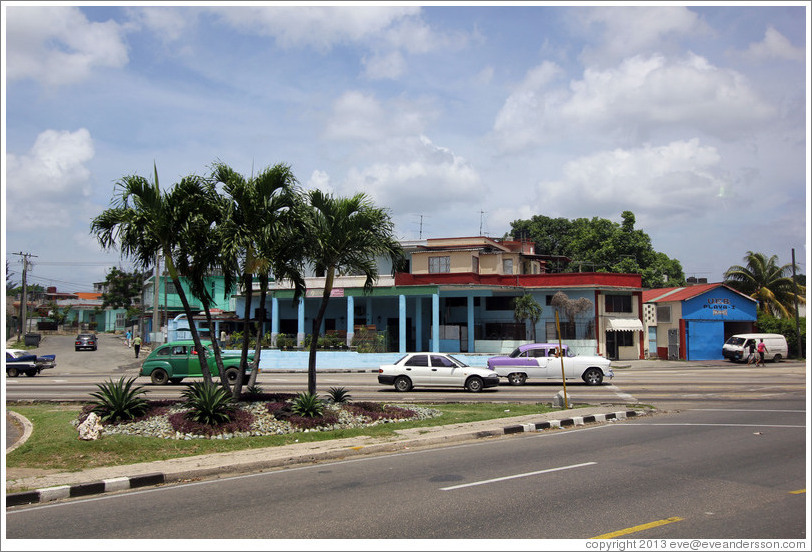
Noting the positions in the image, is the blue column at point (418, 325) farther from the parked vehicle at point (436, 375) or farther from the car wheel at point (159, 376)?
the car wheel at point (159, 376)

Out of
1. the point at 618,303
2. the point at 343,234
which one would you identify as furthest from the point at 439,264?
the point at 343,234

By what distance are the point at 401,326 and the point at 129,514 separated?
3739 centimetres

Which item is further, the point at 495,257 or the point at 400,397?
the point at 495,257

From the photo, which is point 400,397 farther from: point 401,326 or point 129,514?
point 401,326

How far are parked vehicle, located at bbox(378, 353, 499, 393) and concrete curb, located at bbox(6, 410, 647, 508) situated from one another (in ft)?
26.0

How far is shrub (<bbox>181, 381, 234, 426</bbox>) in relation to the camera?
1360 cm

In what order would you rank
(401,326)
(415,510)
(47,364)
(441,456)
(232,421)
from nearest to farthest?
(415,510) → (441,456) → (232,421) → (47,364) → (401,326)

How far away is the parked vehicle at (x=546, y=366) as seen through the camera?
2662 centimetres

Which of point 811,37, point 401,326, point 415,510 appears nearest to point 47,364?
point 401,326

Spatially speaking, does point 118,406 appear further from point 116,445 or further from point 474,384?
point 474,384

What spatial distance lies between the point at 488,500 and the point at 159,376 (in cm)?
2123

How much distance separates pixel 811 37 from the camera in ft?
30.7

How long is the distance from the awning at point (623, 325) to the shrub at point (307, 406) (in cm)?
3428

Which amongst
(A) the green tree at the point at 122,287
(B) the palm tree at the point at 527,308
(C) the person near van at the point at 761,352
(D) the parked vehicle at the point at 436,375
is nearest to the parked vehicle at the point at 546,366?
(D) the parked vehicle at the point at 436,375
